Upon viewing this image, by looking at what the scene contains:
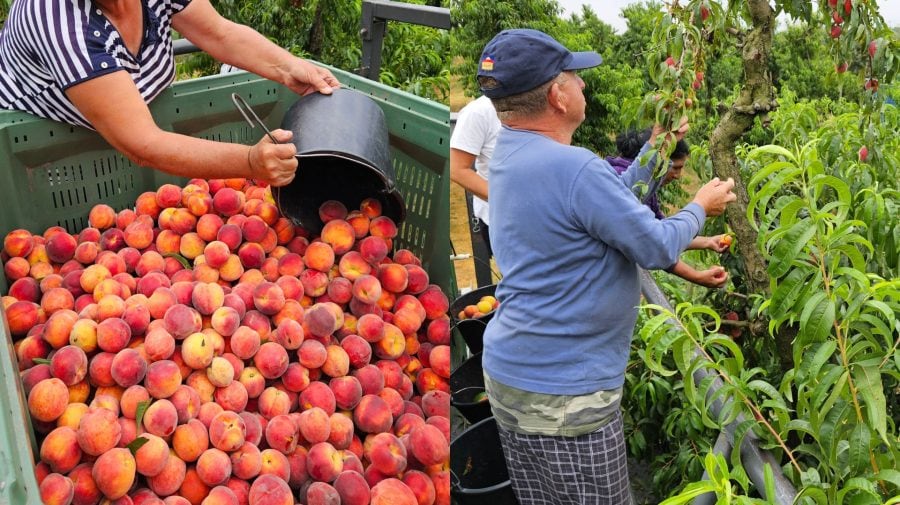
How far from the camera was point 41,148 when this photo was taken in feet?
5.73

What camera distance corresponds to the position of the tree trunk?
193 centimetres

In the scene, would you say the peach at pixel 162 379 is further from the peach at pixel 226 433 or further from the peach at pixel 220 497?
the peach at pixel 220 497

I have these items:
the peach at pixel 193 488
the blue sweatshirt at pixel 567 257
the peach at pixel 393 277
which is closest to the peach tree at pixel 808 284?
the blue sweatshirt at pixel 567 257

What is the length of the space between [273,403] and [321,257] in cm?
36

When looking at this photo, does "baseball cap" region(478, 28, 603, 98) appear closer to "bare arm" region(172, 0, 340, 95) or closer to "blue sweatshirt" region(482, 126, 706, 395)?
"blue sweatshirt" region(482, 126, 706, 395)

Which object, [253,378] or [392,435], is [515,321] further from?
[253,378]

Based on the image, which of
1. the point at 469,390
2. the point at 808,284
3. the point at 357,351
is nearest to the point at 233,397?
the point at 357,351

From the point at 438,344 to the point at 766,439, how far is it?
0.71 meters

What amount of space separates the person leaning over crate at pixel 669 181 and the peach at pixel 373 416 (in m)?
0.80

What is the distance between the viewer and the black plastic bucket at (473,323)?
267 centimetres

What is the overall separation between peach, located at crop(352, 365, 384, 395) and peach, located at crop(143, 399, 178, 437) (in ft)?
1.14

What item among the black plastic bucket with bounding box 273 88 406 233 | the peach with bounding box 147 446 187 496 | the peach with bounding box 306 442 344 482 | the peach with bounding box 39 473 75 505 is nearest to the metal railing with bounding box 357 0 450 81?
the black plastic bucket with bounding box 273 88 406 233

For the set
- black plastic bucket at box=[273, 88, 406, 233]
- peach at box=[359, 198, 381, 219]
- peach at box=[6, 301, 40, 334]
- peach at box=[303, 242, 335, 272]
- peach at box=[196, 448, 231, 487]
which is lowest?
peach at box=[196, 448, 231, 487]

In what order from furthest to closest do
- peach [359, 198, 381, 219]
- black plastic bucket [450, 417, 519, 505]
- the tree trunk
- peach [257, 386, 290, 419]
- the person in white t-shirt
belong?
the person in white t-shirt → black plastic bucket [450, 417, 519, 505] → the tree trunk → peach [359, 198, 381, 219] → peach [257, 386, 290, 419]
